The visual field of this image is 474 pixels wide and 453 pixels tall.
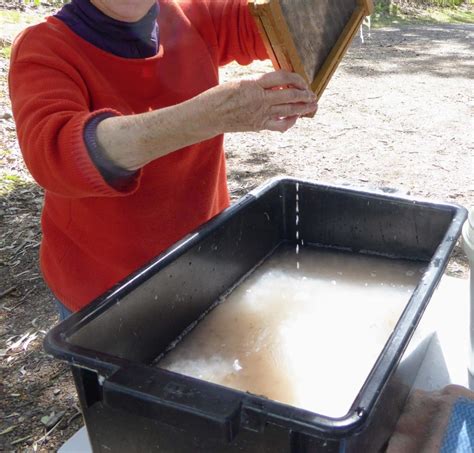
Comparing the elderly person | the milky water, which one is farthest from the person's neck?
the milky water

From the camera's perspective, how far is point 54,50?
4.47 feet

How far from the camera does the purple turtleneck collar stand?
1.43 metres

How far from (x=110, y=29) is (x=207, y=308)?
2.42ft

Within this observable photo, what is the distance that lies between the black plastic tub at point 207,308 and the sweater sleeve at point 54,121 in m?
0.23

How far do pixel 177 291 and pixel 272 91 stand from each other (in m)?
0.56

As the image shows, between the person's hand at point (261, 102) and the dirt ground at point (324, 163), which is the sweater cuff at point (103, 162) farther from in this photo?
the dirt ground at point (324, 163)

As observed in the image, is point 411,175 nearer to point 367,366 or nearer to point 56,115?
point 367,366

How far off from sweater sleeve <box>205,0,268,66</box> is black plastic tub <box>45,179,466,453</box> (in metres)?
0.38

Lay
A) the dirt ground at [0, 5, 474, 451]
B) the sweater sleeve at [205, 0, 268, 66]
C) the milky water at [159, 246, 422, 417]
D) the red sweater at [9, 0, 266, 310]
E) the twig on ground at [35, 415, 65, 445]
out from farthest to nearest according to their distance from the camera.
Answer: the dirt ground at [0, 5, 474, 451]
the twig on ground at [35, 415, 65, 445]
the sweater sleeve at [205, 0, 268, 66]
the milky water at [159, 246, 422, 417]
the red sweater at [9, 0, 266, 310]

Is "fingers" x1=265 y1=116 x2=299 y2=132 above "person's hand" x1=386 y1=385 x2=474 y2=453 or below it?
above

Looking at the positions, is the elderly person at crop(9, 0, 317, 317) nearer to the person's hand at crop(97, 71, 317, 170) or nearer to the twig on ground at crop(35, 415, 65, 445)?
the person's hand at crop(97, 71, 317, 170)

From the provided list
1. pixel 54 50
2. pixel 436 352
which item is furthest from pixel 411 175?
pixel 54 50

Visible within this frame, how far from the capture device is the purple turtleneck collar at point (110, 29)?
4.70ft

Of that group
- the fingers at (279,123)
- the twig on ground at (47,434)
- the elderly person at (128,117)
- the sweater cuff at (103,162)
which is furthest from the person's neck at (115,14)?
the twig on ground at (47,434)
